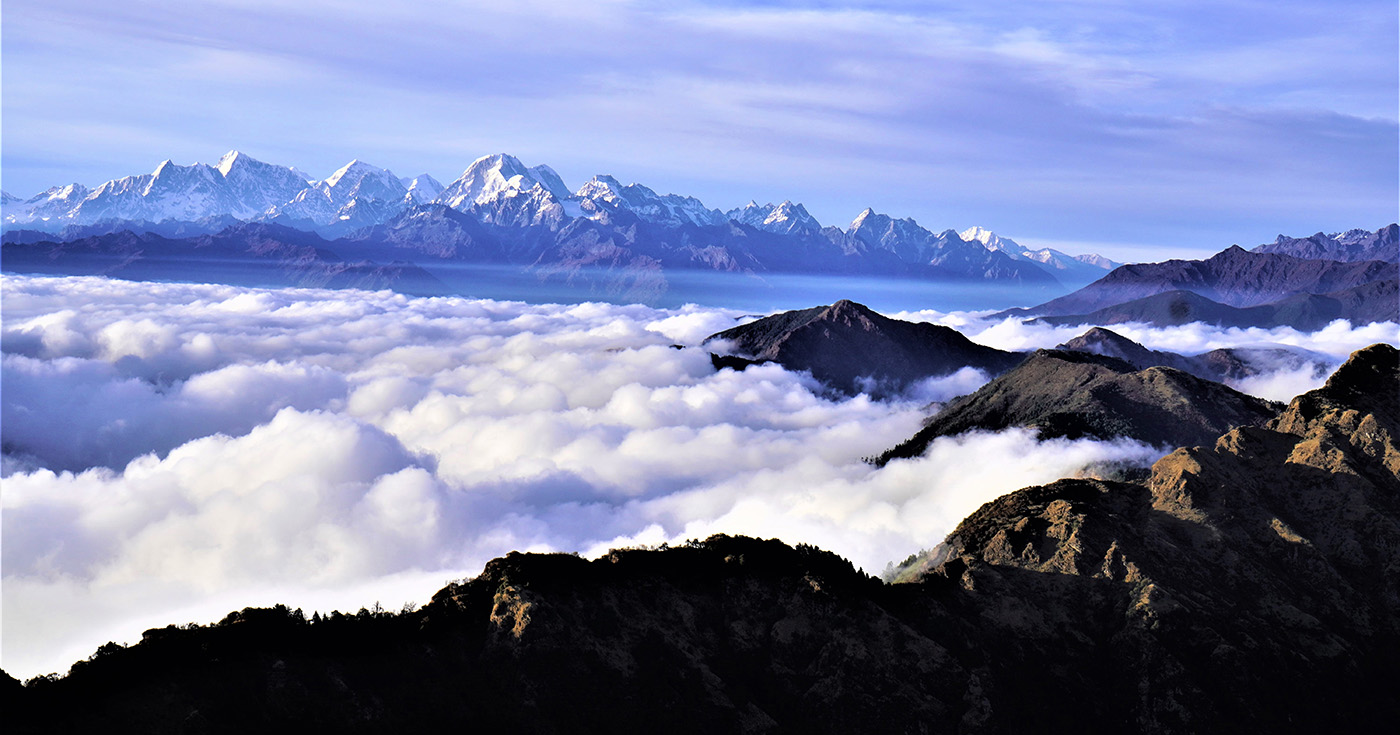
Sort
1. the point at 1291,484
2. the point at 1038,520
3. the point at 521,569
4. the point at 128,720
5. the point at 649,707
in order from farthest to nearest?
the point at 1291,484 → the point at 1038,520 → the point at 521,569 → the point at 649,707 → the point at 128,720

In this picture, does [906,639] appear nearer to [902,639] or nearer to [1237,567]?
[902,639]

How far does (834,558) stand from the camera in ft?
320

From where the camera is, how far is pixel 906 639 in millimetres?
88375

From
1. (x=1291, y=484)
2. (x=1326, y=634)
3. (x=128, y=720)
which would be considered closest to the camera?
(x=128, y=720)

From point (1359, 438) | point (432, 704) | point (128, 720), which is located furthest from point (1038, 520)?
point (128, 720)

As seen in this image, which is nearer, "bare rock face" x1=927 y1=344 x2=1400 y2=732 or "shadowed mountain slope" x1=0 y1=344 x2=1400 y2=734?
"shadowed mountain slope" x1=0 y1=344 x2=1400 y2=734

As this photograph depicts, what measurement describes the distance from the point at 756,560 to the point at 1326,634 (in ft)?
194

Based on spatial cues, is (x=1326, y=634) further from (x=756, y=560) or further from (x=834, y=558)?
(x=756, y=560)

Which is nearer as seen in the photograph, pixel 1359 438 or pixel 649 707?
pixel 649 707

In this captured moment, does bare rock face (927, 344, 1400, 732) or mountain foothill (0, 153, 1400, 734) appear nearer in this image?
mountain foothill (0, 153, 1400, 734)

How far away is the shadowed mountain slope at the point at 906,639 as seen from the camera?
230ft

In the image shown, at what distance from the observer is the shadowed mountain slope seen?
7025 cm

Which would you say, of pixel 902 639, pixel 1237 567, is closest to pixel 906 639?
pixel 902 639

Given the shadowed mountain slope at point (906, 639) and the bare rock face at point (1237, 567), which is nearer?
the shadowed mountain slope at point (906, 639)
